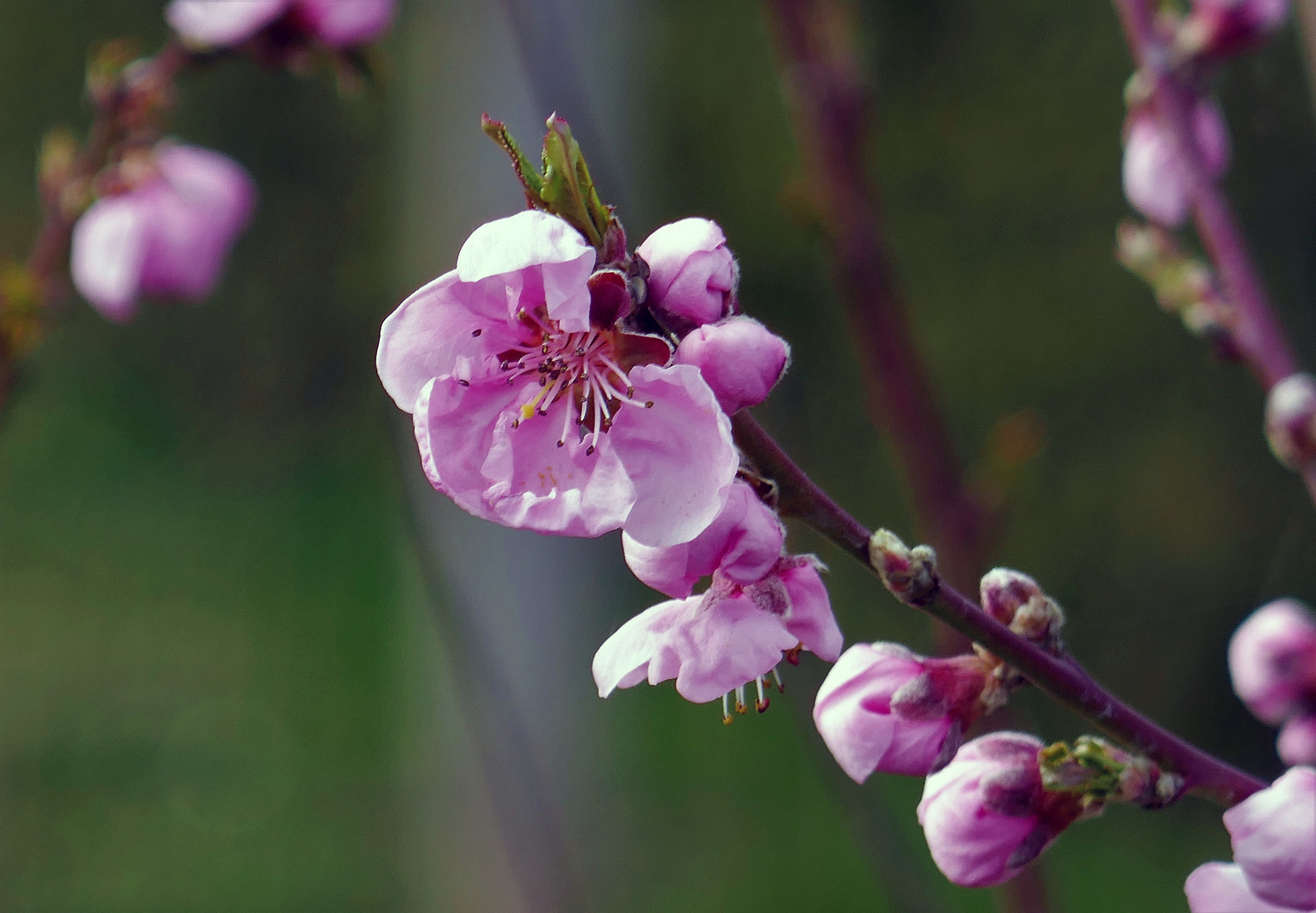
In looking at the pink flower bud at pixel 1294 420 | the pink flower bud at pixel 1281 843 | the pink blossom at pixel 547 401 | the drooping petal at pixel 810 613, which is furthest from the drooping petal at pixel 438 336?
the pink flower bud at pixel 1294 420

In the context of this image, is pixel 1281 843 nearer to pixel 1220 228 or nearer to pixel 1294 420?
pixel 1294 420

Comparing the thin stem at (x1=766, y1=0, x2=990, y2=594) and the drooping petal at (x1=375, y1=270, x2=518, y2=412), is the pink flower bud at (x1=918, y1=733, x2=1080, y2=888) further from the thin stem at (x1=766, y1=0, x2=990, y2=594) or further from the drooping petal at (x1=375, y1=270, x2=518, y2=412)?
the thin stem at (x1=766, y1=0, x2=990, y2=594)

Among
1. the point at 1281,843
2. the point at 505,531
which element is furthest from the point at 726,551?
the point at 505,531

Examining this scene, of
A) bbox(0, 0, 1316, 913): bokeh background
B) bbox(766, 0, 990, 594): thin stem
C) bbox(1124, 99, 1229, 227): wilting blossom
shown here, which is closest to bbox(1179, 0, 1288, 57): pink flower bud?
bbox(1124, 99, 1229, 227): wilting blossom

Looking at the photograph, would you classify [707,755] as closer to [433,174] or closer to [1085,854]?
[1085,854]

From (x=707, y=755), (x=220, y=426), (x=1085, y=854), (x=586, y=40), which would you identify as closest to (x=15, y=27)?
(x=220, y=426)
